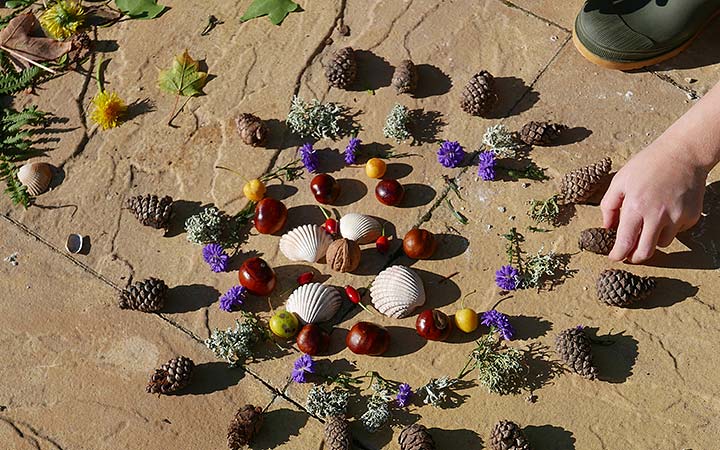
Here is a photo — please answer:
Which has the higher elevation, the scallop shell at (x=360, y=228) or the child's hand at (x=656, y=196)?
the child's hand at (x=656, y=196)

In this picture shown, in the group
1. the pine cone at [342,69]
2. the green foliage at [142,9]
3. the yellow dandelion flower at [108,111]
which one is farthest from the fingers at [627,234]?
the green foliage at [142,9]

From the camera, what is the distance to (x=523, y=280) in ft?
9.79

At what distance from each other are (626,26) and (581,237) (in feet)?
3.25

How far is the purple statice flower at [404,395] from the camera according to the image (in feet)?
9.28

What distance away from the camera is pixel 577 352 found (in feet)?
9.09

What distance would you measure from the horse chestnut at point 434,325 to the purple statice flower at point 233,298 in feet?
2.47

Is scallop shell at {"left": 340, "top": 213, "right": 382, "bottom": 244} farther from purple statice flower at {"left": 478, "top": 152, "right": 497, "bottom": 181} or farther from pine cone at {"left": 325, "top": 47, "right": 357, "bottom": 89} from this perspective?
pine cone at {"left": 325, "top": 47, "right": 357, "bottom": 89}

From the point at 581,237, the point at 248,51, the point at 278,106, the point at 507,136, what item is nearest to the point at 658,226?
the point at 581,237

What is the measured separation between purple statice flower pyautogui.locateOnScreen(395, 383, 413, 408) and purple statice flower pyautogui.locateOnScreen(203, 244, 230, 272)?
94 cm

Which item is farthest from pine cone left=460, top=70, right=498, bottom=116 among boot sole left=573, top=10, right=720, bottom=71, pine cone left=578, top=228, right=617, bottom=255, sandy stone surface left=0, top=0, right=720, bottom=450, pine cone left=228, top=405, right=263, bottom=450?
pine cone left=228, top=405, right=263, bottom=450

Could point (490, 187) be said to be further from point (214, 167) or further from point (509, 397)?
point (214, 167)

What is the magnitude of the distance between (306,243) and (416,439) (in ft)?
3.01

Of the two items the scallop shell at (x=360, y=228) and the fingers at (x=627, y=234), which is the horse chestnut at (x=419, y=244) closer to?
the scallop shell at (x=360, y=228)

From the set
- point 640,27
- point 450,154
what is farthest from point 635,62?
point 450,154
